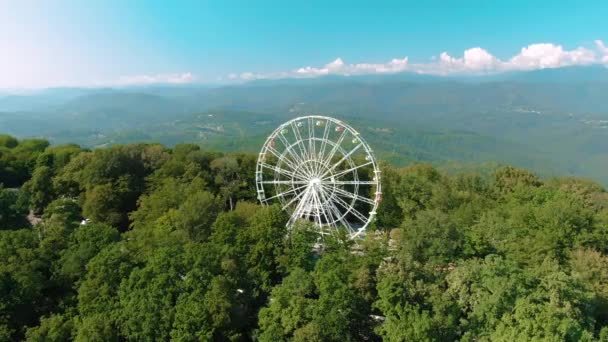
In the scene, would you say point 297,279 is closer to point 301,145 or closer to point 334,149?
point 334,149

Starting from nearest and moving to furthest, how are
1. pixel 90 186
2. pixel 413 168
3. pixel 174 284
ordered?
1. pixel 174 284
2. pixel 90 186
3. pixel 413 168

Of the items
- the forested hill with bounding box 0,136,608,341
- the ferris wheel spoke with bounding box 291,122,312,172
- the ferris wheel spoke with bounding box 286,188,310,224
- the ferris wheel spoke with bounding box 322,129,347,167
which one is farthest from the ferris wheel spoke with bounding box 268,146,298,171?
the forested hill with bounding box 0,136,608,341

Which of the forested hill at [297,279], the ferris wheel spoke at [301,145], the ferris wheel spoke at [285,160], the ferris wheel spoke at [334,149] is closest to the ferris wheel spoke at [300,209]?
the ferris wheel spoke at [301,145]

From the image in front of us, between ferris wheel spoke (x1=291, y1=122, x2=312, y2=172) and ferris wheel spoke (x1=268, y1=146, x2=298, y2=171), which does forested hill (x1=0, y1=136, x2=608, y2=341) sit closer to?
ferris wheel spoke (x1=268, y1=146, x2=298, y2=171)

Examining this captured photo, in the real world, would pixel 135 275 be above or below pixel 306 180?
below

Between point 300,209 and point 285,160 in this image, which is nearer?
point 300,209

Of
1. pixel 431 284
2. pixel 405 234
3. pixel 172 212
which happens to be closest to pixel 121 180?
pixel 172 212

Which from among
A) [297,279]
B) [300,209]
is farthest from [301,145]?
[297,279]

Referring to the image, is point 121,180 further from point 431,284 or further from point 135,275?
point 431,284
